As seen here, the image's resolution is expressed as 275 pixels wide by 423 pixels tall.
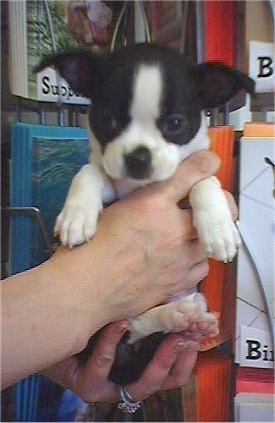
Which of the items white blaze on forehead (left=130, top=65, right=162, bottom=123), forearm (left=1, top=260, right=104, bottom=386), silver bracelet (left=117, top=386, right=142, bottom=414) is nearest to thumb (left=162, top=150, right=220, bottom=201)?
white blaze on forehead (left=130, top=65, right=162, bottom=123)

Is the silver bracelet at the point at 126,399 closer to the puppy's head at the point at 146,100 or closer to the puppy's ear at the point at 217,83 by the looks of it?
the puppy's head at the point at 146,100

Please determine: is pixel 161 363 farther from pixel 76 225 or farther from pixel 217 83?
pixel 217 83

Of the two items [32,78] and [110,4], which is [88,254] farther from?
[110,4]

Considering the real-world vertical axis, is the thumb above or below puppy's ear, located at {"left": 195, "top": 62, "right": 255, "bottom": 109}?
below

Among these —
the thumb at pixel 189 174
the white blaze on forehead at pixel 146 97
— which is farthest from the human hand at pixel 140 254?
the white blaze on forehead at pixel 146 97

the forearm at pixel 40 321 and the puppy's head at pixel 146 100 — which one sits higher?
the puppy's head at pixel 146 100

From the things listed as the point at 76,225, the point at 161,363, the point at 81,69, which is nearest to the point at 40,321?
the point at 76,225

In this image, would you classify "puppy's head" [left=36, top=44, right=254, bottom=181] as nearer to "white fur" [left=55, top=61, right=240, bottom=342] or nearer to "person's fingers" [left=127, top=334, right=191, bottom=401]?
"white fur" [left=55, top=61, right=240, bottom=342]
